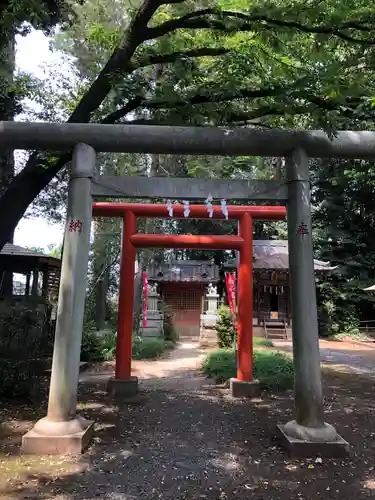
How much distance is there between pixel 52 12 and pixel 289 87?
5.00 m

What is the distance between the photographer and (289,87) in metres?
5.34

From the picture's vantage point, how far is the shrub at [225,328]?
52.1ft

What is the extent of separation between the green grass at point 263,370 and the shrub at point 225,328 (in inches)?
143

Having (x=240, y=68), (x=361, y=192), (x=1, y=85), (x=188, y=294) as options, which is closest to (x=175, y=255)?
(x=188, y=294)

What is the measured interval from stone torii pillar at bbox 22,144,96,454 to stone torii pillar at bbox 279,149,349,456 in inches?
94.6

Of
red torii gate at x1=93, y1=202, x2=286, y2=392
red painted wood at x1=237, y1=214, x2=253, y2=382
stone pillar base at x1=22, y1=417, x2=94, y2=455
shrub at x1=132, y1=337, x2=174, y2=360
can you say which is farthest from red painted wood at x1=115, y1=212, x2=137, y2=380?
shrub at x1=132, y1=337, x2=174, y2=360

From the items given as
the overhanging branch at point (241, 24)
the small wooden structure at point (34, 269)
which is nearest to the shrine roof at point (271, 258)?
the small wooden structure at point (34, 269)

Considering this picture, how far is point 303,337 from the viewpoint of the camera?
486 cm

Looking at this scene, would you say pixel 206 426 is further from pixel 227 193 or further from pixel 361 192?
pixel 361 192

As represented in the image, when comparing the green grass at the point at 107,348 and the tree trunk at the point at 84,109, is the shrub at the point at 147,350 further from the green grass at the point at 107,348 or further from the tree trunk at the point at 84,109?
the tree trunk at the point at 84,109

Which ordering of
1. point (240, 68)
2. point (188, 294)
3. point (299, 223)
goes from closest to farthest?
point (299, 223) < point (240, 68) < point (188, 294)

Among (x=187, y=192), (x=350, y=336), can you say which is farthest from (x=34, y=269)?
(x=350, y=336)

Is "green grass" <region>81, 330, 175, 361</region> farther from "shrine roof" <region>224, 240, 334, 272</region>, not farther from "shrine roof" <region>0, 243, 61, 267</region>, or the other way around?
"shrine roof" <region>224, 240, 334, 272</region>

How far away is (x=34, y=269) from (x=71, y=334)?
35.5 ft
